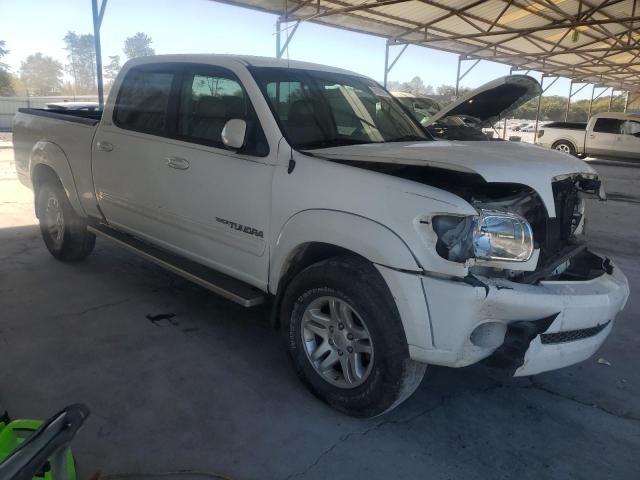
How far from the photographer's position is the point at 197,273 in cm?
351

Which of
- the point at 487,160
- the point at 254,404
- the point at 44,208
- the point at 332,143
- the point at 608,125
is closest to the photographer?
the point at 487,160

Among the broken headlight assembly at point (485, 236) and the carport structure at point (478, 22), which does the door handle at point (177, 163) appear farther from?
the carport structure at point (478, 22)

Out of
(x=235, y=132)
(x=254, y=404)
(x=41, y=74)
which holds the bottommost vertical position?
(x=254, y=404)

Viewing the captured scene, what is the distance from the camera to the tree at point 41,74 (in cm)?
2555

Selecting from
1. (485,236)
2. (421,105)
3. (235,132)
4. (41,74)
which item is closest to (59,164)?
(235,132)

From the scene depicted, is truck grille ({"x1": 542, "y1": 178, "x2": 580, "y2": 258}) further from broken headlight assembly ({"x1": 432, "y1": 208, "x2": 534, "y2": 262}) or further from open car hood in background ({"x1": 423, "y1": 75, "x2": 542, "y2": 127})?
open car hood in background ({"x1": 423, "y1": 75, "x2": 542, "y2": 127})

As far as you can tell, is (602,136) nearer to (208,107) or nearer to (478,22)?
(478,22)

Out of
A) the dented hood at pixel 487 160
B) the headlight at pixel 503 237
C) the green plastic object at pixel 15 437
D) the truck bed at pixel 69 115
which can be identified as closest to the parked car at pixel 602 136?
the truck bed at pixel 69 115

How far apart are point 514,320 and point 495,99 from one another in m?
3.40

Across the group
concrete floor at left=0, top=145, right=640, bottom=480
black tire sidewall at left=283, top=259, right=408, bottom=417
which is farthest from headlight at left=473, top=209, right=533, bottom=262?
concrete floor at left=0, top=145, right=640, bottom=480

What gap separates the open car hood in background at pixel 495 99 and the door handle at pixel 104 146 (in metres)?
2.91

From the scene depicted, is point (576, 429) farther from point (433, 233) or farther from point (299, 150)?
point (299, 150)

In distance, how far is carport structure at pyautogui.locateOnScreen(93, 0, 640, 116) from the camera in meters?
13.3

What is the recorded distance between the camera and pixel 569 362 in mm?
2643
